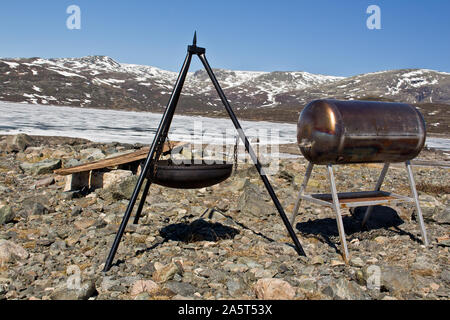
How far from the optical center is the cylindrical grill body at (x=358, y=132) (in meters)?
4.94

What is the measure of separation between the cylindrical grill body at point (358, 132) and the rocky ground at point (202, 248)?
1.41 meters

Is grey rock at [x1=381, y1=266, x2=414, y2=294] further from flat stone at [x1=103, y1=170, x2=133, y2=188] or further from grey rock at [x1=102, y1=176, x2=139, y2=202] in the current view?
flat stone at [x1=103, y1=170, x2=133, y2=188]

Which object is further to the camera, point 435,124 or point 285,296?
point 435,124

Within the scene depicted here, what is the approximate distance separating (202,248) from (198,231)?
0.66m

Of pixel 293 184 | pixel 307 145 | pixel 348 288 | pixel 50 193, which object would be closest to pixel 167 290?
pixel 348 288

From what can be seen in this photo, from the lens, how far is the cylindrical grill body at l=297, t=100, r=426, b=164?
16.2 ft

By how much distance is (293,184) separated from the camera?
29.3ft

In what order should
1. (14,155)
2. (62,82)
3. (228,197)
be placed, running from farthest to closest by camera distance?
(62,82) → (14,155) → (228,197)

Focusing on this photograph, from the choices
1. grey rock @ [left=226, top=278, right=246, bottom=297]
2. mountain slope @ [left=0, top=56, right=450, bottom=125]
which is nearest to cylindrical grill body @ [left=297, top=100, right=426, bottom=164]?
grey rock @ [left=226, top=278, right=246, bottom=297]

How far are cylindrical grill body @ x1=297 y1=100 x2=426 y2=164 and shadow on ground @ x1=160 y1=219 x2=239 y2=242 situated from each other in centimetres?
183
